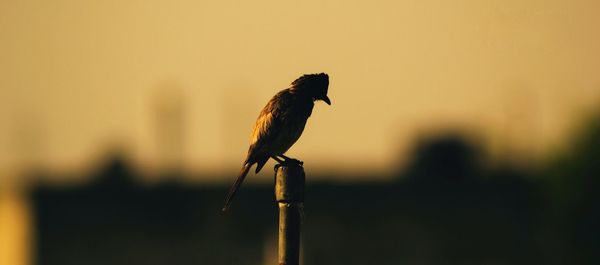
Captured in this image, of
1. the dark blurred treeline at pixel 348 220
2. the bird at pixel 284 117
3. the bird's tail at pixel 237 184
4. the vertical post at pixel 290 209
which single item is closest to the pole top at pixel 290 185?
the vertical post at pixel 290 209

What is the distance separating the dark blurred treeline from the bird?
123 feet

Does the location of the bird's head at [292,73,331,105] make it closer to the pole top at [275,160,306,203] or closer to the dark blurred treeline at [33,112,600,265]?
the pole top at [275,160,306,203]

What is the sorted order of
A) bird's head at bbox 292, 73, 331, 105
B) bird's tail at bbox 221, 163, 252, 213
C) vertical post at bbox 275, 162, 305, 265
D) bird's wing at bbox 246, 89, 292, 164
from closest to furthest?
vertical post at bbox 275, 162, 305, 265, bird's tail at bbox 221, 163, 252, 213, bird's wing at bbox 246, 89, 292, 164, bird's head at bbox 292, 73, 331, 105

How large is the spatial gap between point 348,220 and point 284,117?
128ft

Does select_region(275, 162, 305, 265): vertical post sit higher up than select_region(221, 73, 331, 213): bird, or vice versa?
select_region(221, 73, 331, 213): bird

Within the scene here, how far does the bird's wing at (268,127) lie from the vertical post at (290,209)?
2460 millimetres

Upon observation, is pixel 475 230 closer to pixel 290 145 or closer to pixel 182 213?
pixel 182 213

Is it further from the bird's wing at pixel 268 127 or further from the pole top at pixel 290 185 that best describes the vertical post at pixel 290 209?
the bird's wing at pixel 268 127

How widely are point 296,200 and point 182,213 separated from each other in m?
44.1

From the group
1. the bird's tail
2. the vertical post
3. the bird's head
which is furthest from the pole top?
the bird's head

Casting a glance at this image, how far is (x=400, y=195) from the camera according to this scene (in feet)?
175

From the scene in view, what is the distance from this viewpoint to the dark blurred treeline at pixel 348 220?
53.4 metres

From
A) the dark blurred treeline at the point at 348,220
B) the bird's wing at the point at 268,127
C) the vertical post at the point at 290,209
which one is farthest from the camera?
the dark blurred treeline at the point at 348,220

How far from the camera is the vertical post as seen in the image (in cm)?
1180
